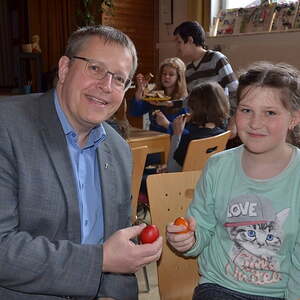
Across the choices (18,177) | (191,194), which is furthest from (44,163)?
(191,194)

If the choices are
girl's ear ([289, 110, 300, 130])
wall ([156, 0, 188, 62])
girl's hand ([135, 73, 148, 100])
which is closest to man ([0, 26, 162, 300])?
girl's ear ([289, 110, 300, 130])

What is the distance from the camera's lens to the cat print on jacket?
1330 mm

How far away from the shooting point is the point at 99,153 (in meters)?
1.36

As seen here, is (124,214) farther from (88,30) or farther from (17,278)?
(88,30)

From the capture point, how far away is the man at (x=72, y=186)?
1.06 meters

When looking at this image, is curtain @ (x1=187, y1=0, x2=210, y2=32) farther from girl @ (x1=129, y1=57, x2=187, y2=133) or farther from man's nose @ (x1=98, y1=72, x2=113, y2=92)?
man's nose @ (x1=98, y1=72, x2=113, y2=92)

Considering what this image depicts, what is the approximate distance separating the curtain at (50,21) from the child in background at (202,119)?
536 centimetres

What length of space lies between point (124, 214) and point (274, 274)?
0.55 meters

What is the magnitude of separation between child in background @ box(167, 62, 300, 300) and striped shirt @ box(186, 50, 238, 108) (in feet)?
7.87

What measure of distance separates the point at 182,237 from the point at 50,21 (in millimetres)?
7179

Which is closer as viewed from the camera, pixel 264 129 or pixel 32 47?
pixel 264 129

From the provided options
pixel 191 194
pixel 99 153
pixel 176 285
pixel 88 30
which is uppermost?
pixel 88 30

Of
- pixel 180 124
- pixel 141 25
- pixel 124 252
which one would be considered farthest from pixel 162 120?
pixel 141 25

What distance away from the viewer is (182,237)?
132cm
